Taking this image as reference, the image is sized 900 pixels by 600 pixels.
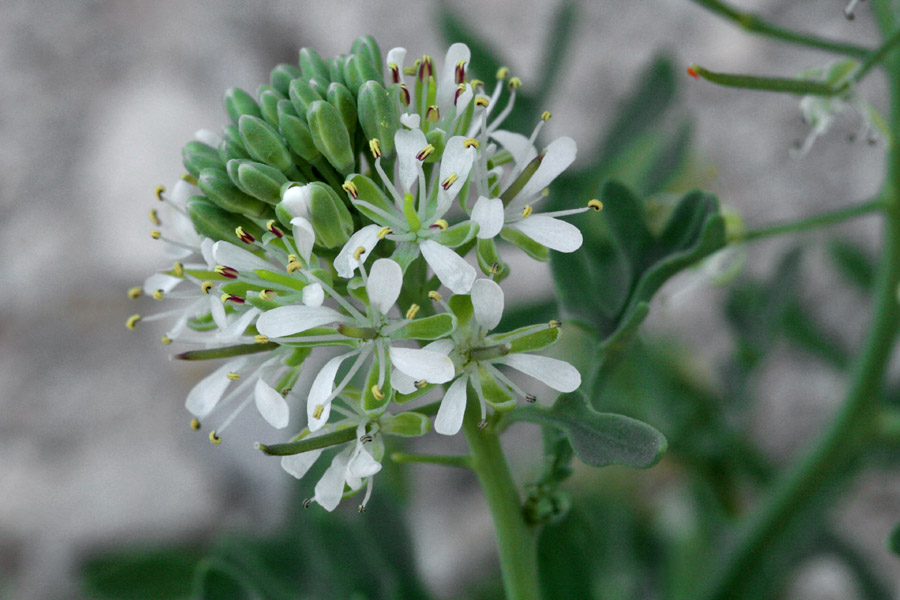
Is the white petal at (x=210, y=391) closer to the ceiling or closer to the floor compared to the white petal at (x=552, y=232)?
closer to the floor

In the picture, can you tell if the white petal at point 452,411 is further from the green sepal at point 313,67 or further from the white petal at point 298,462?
the green sepal at point 313,67

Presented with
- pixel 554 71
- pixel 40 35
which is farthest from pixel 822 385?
pixel 40 35

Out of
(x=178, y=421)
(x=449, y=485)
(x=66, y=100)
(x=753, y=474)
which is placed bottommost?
(x=178, y=421)

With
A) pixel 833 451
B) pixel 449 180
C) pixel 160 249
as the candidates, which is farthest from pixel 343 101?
pixel 160 249

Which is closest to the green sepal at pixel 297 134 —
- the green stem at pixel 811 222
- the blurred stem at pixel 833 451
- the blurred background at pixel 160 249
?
the green stem at pixel 811 222

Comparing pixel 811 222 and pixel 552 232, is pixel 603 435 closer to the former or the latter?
pixel 552 232

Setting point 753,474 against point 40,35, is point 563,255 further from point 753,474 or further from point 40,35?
point 40,35
